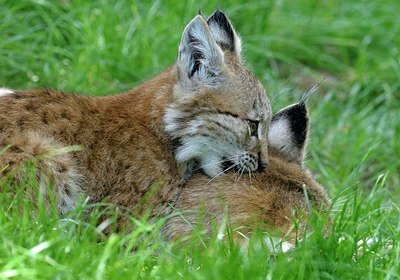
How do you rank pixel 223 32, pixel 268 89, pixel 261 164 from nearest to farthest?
1. pixel 261 164
2. pixel 223 32
3. pixel 268 89

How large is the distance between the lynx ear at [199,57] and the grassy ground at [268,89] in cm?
124

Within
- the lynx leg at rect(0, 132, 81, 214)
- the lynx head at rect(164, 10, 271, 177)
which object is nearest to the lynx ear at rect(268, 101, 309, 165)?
the lynx head at rect(164, 10, 271, 177)

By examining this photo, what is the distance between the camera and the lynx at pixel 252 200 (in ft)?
19.6

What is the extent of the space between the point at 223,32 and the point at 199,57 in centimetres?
57

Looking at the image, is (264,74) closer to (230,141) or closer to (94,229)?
(230,141)

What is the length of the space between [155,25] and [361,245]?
13.8ft

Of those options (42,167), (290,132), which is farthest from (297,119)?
(42,167)

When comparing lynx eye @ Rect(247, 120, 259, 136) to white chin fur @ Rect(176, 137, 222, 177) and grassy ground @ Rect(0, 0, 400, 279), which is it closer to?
white chin fur @ Rect(176, 137, 222, 177)

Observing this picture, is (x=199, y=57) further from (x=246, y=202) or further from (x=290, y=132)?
(x=246, y=202)

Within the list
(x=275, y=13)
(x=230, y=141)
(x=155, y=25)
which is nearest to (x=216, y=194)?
(x=230, y=141)

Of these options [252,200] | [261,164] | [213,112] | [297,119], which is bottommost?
[252,200]

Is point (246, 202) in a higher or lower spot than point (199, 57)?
lower

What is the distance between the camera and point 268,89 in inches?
367

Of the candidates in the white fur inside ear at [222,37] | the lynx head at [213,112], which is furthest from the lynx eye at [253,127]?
the white fur inside ear at [222,37]
